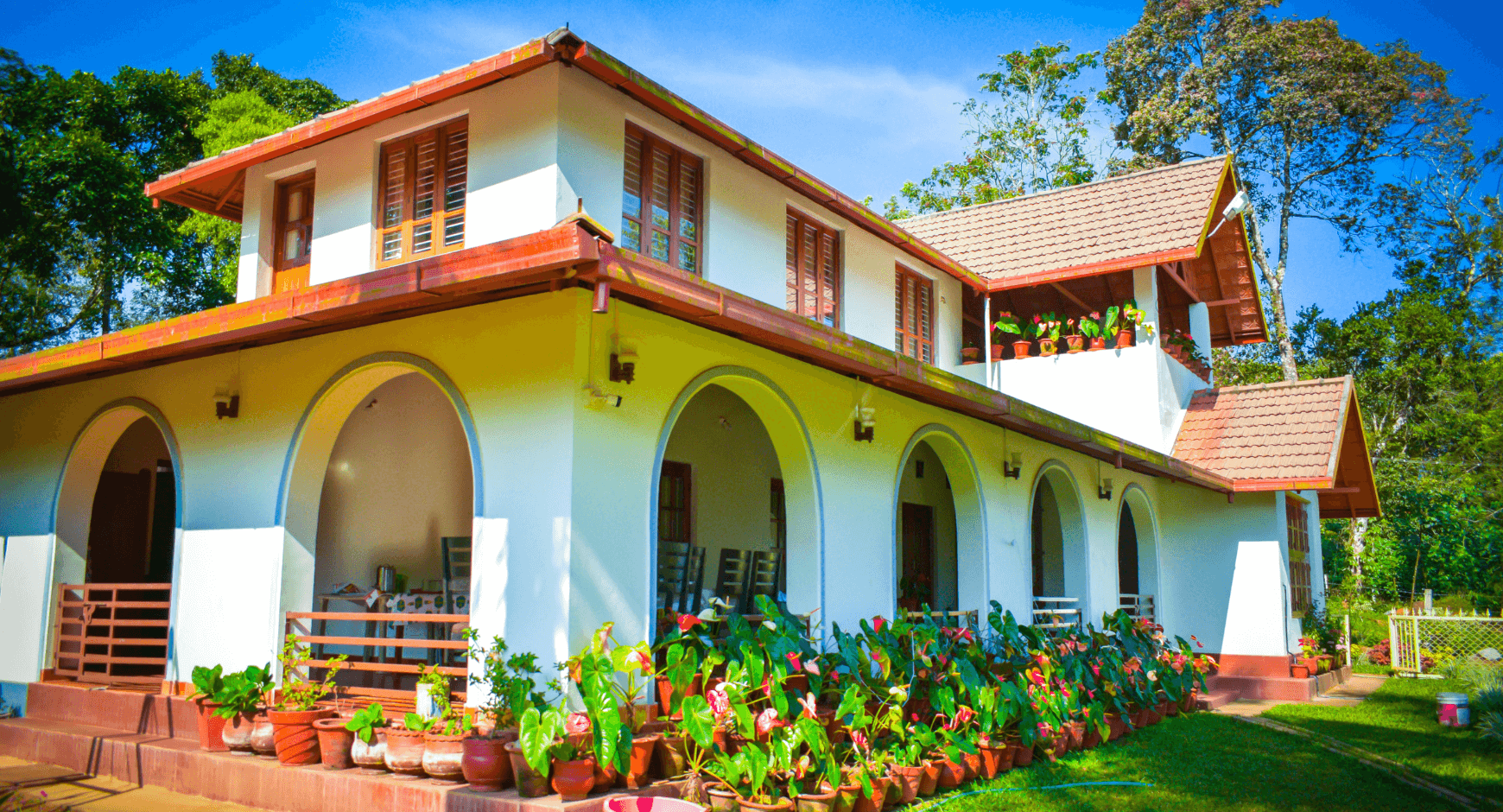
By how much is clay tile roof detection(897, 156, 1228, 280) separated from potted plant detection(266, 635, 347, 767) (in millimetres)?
10961

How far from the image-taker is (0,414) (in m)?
9.91

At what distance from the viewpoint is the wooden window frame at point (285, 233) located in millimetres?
9484

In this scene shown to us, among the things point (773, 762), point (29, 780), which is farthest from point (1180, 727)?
point (29, 780)

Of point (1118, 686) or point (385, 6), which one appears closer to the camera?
point (1118, 686)

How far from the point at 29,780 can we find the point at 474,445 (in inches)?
154

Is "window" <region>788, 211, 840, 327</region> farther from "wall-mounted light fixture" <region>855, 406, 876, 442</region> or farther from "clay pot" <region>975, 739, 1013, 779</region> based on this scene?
"clay pot" <region>975, 739, 1013, 779</region>

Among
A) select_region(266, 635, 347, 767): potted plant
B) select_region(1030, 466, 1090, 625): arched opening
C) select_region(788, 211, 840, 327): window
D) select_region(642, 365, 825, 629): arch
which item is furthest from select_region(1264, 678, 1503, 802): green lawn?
select_region(266, 635, 347, 767): potted plant

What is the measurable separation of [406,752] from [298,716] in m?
0.87

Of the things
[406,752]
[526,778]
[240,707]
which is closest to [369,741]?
[406,752]

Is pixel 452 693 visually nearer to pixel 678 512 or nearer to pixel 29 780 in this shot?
pixel 29 780

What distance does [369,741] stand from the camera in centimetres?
611

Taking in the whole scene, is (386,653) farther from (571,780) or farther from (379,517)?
(571,780)

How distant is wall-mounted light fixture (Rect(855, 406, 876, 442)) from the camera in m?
8.54

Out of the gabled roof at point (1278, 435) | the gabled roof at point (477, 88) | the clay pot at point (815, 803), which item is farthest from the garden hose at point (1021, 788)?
the gabled roof at point (1278, 435)
